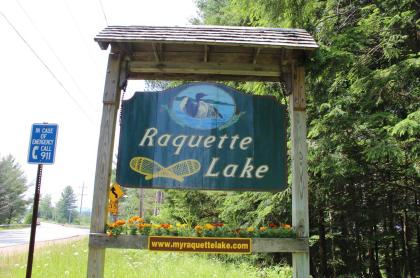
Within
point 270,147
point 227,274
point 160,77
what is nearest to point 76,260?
point 227,274

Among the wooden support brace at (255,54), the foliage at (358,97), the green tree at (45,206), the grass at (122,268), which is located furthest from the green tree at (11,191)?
the green tree at (45,206)

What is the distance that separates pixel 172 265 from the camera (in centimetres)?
966

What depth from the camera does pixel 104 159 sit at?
14.5ft

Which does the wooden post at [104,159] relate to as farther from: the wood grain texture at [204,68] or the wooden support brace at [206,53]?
the wooden support brace at [206,53]

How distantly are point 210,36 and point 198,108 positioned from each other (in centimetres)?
88

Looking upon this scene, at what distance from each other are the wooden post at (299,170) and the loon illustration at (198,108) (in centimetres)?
93

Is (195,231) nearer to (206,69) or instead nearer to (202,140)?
(202,140)

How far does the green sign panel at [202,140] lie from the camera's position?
450 centimetres

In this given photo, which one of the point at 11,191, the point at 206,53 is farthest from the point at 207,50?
the point at 11,191

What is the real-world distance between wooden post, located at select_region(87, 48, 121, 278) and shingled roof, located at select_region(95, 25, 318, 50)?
0.30 metres

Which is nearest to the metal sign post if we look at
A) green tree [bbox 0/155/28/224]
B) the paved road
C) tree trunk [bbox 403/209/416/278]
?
tree trunk [bbox 403/209/416/278]

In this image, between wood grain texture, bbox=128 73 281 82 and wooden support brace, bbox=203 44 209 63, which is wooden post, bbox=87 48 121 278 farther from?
wooden support brace, bbox=203 44 209 63

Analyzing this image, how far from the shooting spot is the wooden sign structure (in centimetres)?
426

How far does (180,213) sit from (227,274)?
578 centimetres
